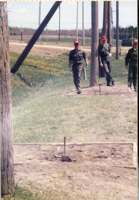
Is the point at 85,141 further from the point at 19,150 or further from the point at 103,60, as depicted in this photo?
the point at 103,60

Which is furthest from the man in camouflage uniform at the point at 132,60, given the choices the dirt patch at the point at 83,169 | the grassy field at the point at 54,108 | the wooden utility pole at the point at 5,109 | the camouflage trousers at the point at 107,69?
the wooden utility pole at the point at 5,109

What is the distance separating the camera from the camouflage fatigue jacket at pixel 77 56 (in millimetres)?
5629

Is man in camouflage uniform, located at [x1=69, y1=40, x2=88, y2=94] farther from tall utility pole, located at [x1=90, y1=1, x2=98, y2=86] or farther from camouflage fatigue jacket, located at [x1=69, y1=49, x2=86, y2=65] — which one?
tall utility pole, located at [x1=90, y1=1, x2=98, y2=86]

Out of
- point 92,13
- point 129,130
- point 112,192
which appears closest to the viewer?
point 112,192

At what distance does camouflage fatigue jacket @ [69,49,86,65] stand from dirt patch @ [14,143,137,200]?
221cm

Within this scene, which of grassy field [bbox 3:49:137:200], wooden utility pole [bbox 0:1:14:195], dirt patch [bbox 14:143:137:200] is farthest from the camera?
grassy field [bbox 3:49:137:200]

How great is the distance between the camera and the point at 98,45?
233 inches

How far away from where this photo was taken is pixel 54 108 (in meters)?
9.65

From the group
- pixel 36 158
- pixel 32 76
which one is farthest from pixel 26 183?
pixel 32 76

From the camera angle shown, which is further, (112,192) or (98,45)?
(98,45)

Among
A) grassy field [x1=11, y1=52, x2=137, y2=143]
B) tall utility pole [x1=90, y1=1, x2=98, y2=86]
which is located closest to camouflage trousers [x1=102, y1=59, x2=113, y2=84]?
tall utility pole [x1=90, y1=1, x2=98, y2=86]

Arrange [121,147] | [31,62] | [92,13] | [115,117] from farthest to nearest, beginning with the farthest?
[31,62] → [115,117] → [121,147] → [92,13]

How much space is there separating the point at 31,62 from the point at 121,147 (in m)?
4.64

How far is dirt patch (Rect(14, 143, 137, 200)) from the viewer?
5309mm
